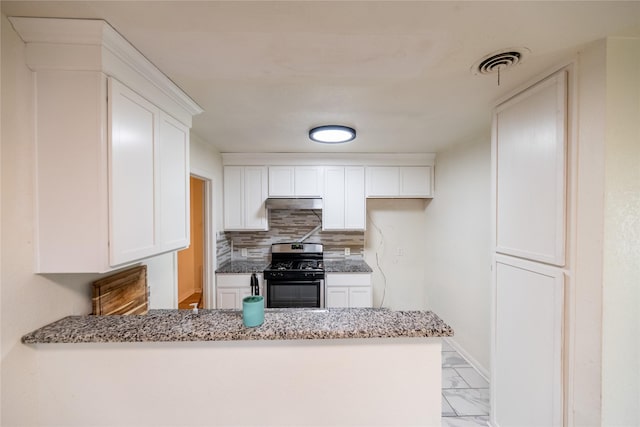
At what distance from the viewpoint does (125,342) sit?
3.70 ft

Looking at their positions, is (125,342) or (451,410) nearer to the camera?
(125,342)

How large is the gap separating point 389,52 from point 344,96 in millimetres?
527

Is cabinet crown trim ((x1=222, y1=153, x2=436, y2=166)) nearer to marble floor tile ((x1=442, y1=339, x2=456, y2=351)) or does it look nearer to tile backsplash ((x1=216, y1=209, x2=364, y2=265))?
tile backsplash ((x1=216, y1=209, x2=364, y2=265))

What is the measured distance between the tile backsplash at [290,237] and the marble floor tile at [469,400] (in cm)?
188

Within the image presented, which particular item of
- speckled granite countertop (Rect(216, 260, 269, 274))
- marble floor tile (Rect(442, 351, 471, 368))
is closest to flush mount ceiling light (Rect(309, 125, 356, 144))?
speckled granite countertop (Rect(216, 260, 269, 274))

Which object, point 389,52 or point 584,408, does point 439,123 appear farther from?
point 584,408

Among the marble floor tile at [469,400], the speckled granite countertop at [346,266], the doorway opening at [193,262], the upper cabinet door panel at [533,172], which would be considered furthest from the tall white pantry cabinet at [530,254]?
the doorway opening at [193,262]

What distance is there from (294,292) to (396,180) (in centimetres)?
199

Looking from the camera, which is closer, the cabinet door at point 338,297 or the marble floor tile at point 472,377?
the marble floor tile at point 472,377

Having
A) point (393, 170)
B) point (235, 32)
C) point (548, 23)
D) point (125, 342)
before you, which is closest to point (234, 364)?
point (125, 342)

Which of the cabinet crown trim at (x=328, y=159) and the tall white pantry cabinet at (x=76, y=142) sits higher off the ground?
the cabinet crown trim at (x=328, y=159)

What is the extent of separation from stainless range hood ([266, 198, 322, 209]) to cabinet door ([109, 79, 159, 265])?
194 cm

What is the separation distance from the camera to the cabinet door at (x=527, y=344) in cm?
132

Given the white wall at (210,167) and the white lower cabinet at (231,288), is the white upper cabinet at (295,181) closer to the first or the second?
the white wall at (210,167)
